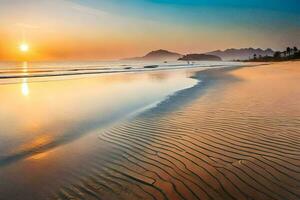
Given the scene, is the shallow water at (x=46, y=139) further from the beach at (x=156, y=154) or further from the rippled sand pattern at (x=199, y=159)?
the rippled sand pattern at (x=199, y=159)

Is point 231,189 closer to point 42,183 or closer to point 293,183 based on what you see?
point 293,183

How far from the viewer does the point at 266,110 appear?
9.12m

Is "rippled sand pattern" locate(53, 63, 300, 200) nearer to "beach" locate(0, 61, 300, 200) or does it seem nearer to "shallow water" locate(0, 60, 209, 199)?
"beach" locate(0, 61, 300, 200)

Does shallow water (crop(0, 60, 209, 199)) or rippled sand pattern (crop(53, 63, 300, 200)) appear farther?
shallow water (crop(0, 60, 209, 199))

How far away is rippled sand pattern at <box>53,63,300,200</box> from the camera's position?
4.00 meters

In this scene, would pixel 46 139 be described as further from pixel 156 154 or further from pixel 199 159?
pixel 199 159

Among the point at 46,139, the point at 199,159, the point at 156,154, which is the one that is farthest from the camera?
the point at 46,139

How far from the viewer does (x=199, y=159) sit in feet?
16.9

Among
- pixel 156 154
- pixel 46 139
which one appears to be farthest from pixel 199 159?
pixel 46 139

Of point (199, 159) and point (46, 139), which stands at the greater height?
point (46, 139)

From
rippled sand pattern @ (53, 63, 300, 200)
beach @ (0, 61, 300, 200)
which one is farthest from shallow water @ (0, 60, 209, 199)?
rippled sand pattern @ (53, 63, 300, 200)

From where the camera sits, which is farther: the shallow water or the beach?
the shallow water

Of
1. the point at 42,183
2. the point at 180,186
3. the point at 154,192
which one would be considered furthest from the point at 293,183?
the point at 42,183

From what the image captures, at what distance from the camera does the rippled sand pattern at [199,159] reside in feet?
13.1
